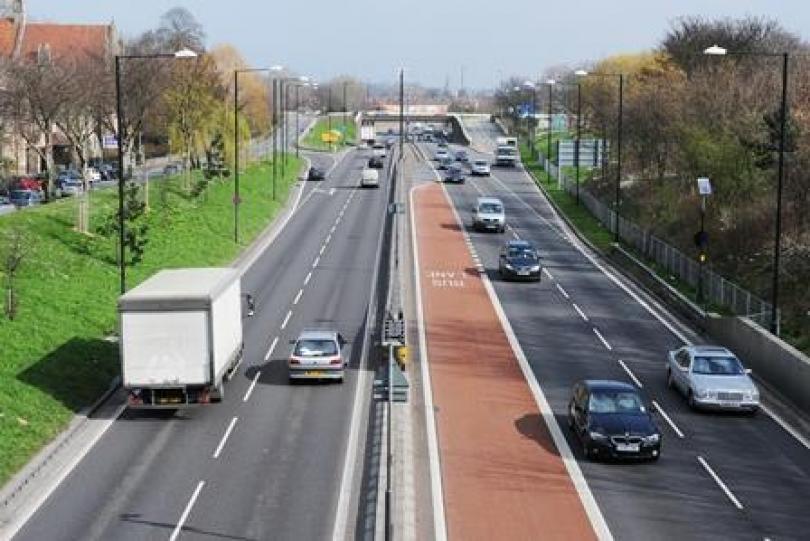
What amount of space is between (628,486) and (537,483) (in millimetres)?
1814

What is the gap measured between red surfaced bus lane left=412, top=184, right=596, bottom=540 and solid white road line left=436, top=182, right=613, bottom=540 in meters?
0.15

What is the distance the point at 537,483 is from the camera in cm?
2352

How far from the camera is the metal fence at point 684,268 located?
39.5 metres

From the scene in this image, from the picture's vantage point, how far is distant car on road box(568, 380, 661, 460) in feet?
81.6

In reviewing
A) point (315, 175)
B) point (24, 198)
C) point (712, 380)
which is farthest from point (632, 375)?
point (315, 175)

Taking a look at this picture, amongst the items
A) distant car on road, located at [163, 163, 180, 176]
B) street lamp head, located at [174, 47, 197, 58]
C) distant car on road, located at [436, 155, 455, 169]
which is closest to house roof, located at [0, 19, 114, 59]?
distant car on road, located at [163, 163, 180, 176]

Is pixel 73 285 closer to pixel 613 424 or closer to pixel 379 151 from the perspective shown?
pixel 613 424

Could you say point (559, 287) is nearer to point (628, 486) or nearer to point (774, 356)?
point (774, 356)

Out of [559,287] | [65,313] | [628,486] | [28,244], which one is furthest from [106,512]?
[559,287]

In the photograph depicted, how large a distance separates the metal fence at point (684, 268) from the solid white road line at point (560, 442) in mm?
7893

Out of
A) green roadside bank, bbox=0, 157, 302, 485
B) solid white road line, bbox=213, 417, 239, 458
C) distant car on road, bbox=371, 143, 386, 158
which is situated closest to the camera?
solid white road line, bbox=213, 417, 239, 458

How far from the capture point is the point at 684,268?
163 feet

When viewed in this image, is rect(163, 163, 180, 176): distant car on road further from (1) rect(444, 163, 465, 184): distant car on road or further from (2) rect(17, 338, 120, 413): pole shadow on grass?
(2) rect(17, 338, 120, 413): pole shadow on grass

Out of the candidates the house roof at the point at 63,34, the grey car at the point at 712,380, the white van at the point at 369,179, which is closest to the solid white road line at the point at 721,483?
the grey car at the point at 712,380
